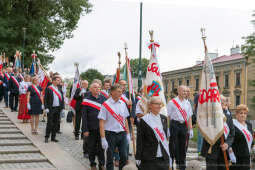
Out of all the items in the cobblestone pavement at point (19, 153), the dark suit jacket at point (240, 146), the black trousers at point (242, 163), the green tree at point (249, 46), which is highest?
the green tree at point (249, 46)

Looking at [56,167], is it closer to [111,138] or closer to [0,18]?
[111,138]

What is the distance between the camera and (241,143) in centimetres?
657

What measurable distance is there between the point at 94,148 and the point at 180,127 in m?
1.92

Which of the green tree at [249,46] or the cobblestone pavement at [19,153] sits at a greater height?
the green tree at [249,46]

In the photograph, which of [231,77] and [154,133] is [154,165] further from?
[231,77]

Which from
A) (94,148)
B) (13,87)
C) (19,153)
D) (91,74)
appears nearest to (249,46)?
(13,87)

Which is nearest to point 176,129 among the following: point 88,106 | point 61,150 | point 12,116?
point 88,106

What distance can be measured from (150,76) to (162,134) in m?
2.72

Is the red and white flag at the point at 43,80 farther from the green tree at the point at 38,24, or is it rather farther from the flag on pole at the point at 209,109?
the green tree at the point at 38,24

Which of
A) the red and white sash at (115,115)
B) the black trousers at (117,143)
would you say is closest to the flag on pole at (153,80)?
the red and white sash at (115,115)

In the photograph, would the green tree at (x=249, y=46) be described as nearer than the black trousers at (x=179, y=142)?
No

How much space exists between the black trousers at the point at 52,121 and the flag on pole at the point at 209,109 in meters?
5.40

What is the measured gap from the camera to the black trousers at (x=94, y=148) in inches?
312

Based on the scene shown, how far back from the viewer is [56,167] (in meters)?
8.30
